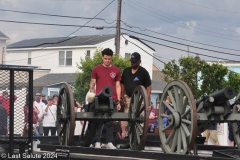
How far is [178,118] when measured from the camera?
360 inches

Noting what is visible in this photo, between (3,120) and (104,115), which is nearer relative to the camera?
→ (3,120)

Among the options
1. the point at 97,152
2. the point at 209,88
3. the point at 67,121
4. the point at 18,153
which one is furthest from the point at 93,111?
the point at 209,88

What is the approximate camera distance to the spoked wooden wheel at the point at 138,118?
9.39 meters

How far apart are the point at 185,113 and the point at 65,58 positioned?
56.6 meters

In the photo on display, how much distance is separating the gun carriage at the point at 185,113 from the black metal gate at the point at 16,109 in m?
2.55

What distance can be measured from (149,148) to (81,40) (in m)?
55.9

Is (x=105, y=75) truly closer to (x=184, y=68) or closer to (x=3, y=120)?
(x=3, y=120)

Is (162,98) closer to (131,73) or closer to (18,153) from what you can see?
(131,73)

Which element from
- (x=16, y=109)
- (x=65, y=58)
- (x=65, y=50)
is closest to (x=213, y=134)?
(x=16, y=109)

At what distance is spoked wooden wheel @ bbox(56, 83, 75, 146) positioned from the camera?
9.39 meters

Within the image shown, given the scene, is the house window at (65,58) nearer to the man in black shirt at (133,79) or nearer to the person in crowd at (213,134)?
the person in crowd at (213,134)

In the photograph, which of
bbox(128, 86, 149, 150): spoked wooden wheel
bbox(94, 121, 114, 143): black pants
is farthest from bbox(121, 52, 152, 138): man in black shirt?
bbox(128, 86, 149, 150): spoked wooden wheel

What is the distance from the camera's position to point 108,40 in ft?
211

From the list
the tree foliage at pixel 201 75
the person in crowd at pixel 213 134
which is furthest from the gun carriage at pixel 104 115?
the tree foliage at pixel 201 75
